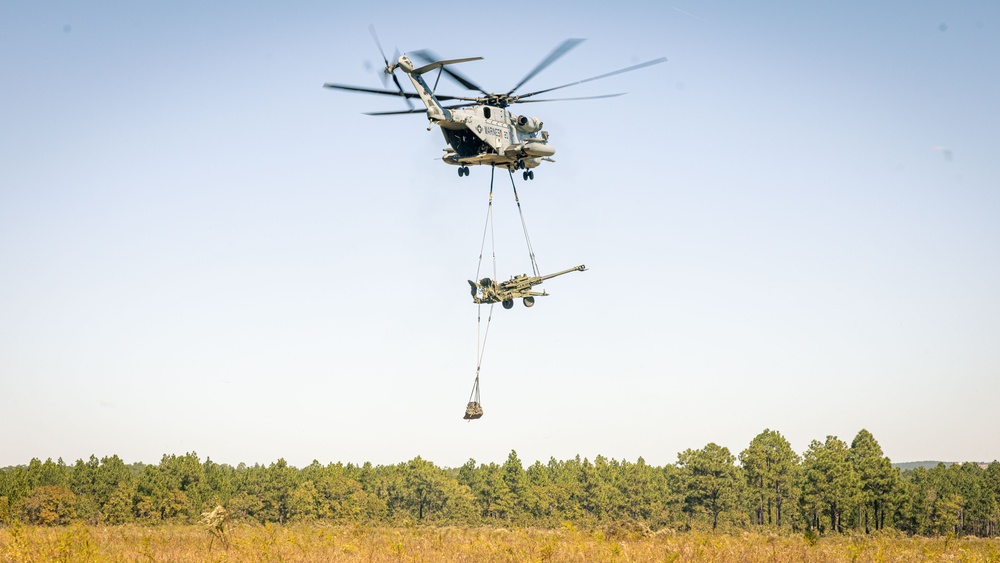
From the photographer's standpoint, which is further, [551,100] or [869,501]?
[869,501]

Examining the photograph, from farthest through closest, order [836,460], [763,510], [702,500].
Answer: [763,510]
[702,500]
[836,460]

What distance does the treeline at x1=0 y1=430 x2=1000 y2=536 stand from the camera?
3216 inches

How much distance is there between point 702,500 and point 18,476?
68077mm

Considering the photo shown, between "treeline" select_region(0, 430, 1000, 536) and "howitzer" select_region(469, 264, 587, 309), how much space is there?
4250 centimetres

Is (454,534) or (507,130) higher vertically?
(507,130)

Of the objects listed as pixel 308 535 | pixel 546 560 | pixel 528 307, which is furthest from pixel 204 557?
pixel 528 307

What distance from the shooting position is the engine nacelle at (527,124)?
4069 centimetres

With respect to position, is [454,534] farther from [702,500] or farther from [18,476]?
[18,476]

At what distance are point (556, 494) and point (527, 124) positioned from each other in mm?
75148

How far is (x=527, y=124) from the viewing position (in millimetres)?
41000

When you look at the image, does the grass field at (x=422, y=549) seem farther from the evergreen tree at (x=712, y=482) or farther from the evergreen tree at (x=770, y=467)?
the evergreen tree at (x=770, y=467)

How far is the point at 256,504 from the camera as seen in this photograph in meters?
95.1

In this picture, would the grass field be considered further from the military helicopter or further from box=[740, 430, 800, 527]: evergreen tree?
box=[740, 430, 800, 527]: evergreen tree

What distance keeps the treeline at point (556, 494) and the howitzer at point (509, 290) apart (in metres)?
42.5
